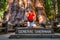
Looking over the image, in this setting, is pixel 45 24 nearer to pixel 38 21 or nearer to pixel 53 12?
pixel 38 21

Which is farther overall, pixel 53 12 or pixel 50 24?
pixel 53 12

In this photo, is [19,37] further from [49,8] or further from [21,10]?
[49,8]

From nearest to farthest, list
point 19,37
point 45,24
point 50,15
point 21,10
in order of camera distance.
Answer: point 19,37 → point 45,24 → point 21,10 → point 50,15

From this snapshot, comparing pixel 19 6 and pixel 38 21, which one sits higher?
pixel 19 6

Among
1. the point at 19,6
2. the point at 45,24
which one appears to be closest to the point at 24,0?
the point at 19,6

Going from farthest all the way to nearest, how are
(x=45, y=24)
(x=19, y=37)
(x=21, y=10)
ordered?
(x=21, y=10), (x=45, y=24), (x=19, y=37)

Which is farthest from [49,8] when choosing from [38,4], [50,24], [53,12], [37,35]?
[37,35]

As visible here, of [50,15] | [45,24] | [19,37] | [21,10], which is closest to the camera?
[19,37]

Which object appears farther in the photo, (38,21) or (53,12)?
(53,12)

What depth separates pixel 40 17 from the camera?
78.1ft

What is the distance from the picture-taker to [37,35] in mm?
14273

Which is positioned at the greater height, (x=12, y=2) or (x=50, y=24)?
(x=12, y=2)

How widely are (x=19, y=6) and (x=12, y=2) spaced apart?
1.07 metres

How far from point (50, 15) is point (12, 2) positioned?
31.0 ft
